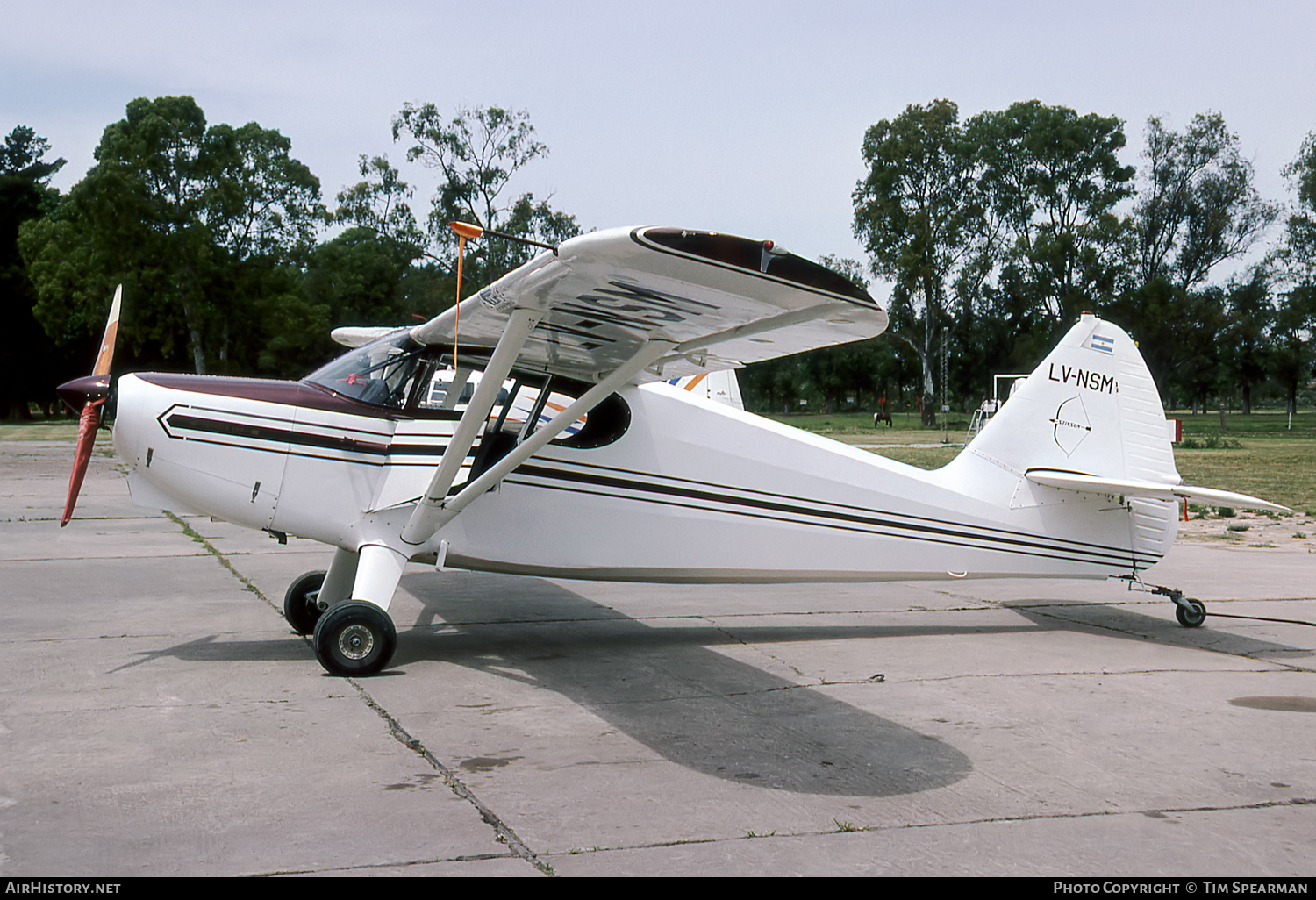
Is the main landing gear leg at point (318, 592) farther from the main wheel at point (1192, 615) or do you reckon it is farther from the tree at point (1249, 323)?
the tree at point (1249, 323)

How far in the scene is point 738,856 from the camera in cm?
372

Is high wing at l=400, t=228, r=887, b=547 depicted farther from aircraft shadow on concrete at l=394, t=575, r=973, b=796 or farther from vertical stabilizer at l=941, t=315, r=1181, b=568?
vertical stabilizer at l=941, t=315, r=1181, b=568

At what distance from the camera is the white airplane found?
650cm

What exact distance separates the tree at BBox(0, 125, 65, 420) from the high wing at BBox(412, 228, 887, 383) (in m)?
63.8

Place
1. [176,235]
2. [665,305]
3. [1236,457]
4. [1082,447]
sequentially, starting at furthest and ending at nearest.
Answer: [176,235] → [1236,457] → [1082,447] → [665,305]

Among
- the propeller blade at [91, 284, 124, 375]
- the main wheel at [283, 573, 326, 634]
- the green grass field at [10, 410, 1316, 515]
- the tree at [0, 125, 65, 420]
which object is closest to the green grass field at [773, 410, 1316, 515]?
the green grass field at [10, 410, 1316, 515]

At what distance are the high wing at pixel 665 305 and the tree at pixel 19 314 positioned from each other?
6383 centimetres

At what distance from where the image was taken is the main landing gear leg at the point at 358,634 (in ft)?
20.9

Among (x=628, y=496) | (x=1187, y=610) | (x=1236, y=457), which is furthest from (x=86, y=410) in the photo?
(x=1236, y=457)

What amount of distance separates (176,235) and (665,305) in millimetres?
50805

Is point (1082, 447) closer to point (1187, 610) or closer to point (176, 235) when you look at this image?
point (1187, 610)

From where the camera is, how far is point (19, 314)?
2461 inches

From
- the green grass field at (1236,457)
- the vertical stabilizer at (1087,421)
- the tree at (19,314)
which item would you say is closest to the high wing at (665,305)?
the vertical stabilizer at (1087,421)

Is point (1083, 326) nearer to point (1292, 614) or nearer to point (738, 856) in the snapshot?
point (1292, 614)
